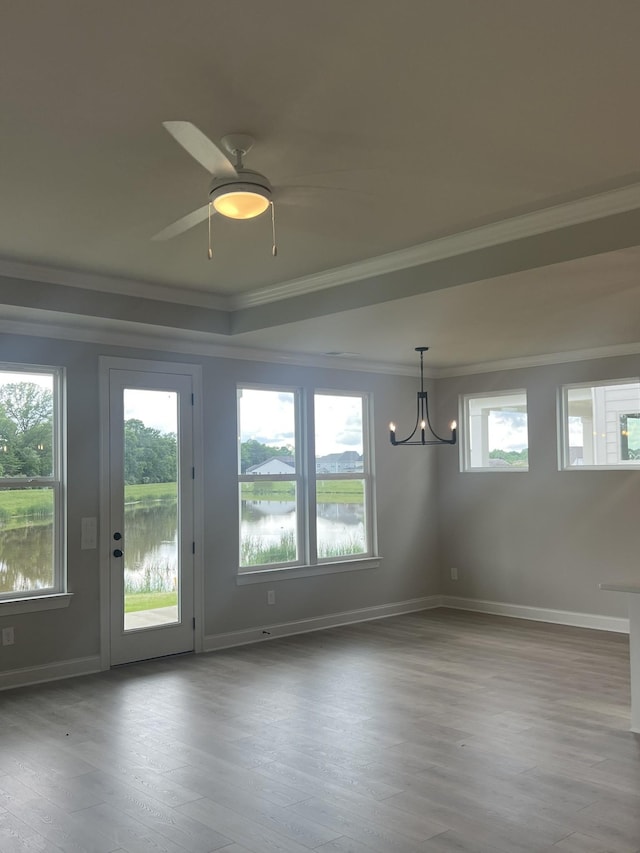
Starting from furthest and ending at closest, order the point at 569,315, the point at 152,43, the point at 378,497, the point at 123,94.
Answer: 1. the point at 378,497
2. the point at 569,315
3. the point at 123,94
4. the point at 152,43

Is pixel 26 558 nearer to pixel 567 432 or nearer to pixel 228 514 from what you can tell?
pixel 228 514

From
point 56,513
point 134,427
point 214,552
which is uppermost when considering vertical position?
point 134,427

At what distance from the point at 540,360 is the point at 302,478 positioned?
2537 mm

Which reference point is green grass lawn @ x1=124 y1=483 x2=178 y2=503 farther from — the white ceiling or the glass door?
the white ceiling

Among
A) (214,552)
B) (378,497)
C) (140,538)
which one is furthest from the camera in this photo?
(378,497)

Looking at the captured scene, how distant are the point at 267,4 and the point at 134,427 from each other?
13.7 feet

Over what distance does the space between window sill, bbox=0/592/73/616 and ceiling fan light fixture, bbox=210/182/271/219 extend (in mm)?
3397

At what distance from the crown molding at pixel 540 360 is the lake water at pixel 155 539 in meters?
1.79

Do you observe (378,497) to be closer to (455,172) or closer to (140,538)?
(140,538)

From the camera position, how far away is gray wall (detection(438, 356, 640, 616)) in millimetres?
6934

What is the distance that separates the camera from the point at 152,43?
2.40m

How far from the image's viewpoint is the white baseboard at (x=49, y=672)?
17.3 feet

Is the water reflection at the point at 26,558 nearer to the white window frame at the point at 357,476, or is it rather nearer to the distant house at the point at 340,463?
the white window frame at the point at 357,476

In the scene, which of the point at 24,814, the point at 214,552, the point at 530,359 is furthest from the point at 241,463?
the point at 24,814
